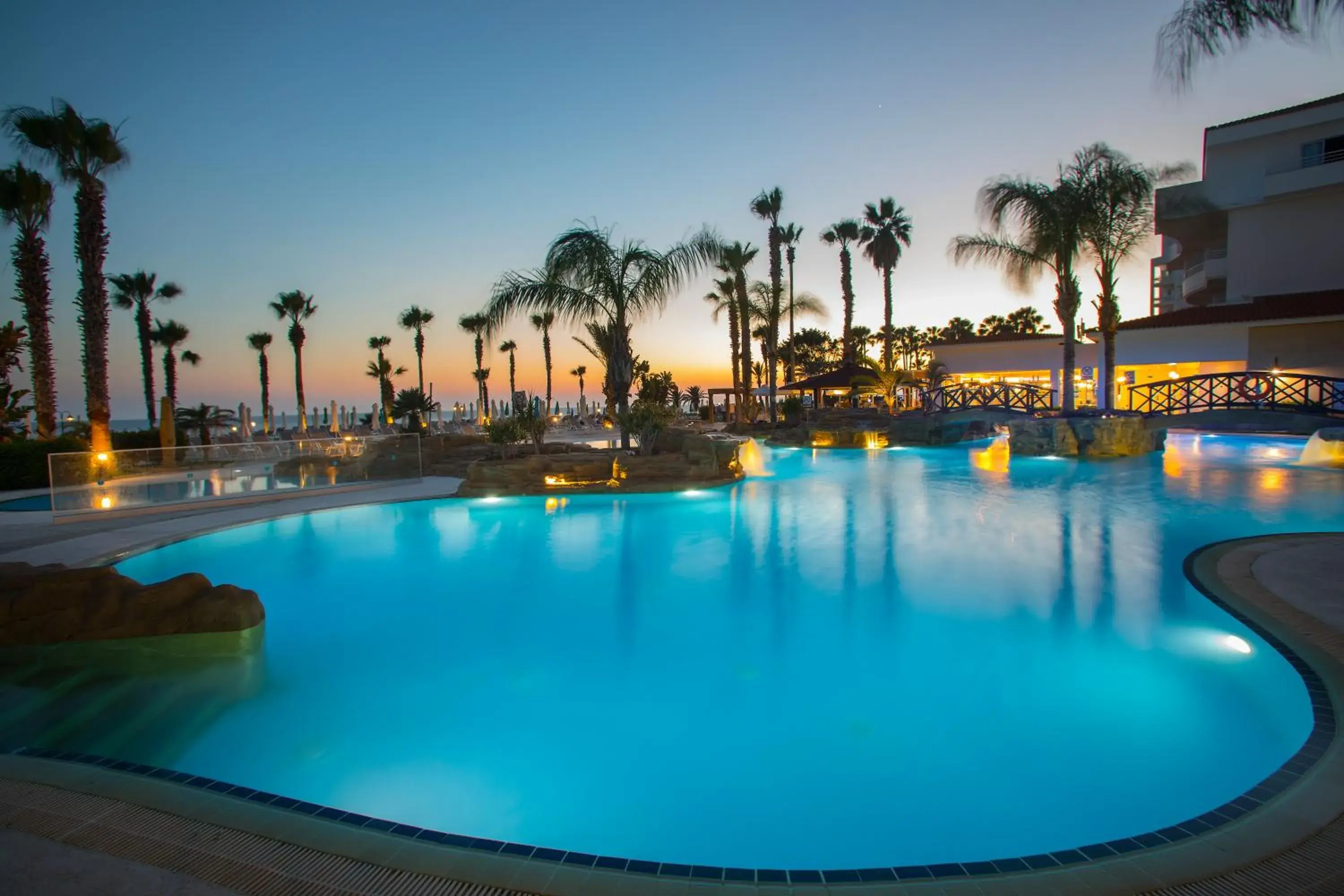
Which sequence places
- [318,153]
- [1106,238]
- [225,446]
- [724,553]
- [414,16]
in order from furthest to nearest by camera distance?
[318,153] → [1106,238] → [414,16] → [225,446] → [724,553]

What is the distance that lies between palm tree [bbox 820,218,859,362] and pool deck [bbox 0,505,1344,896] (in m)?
31.0

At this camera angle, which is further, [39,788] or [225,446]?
[225,446]

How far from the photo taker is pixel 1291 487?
10742mm

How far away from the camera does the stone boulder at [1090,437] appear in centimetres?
1645

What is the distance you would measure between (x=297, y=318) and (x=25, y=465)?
2267cm

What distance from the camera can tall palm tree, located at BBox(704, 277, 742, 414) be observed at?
30.7m

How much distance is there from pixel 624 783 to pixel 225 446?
11.3 metres

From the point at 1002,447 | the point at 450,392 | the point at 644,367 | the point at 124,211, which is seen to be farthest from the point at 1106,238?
the point at 450,392

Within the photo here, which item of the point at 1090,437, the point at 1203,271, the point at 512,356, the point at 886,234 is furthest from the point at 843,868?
the point at 512,356

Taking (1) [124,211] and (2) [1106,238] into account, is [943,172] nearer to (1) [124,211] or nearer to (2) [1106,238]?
(2) [1106,238]

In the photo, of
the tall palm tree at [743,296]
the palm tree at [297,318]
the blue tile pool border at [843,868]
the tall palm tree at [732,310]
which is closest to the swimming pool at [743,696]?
the blue tile pool border at [843,868]

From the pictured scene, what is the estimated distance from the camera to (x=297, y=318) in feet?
112

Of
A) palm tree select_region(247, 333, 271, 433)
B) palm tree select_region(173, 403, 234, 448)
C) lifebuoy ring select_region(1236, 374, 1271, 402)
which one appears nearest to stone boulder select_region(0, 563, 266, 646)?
palm tree select_region(173, 403, 234, 448)

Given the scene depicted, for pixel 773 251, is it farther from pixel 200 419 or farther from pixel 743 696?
pixel 743 696
